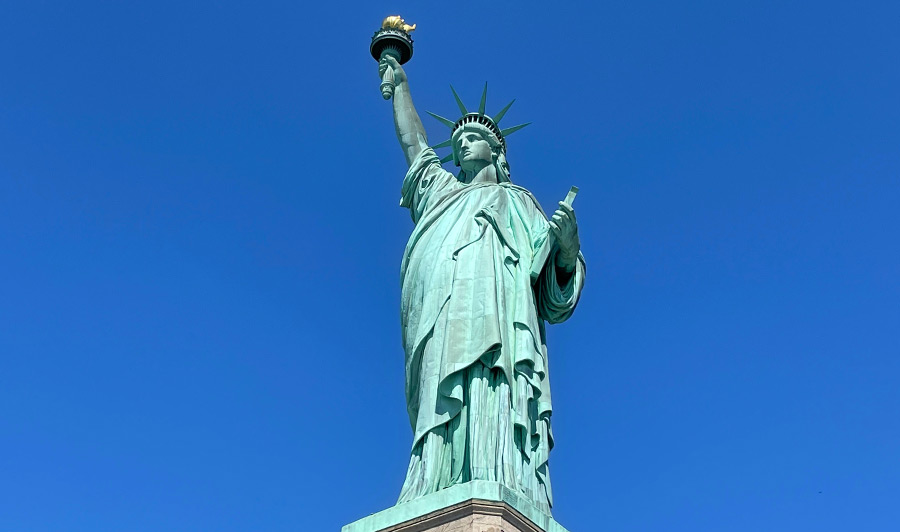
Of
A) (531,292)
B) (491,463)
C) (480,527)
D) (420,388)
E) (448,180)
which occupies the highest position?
(448,180)

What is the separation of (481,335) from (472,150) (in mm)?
2958

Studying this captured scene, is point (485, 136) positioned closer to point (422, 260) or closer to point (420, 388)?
point (422, 260)

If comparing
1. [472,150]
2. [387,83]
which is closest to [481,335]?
[472,150]

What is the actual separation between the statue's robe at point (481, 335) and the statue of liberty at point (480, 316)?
0.01m

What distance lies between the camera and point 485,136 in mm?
12500

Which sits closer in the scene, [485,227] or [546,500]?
[546,500]

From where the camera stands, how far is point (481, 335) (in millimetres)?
10016

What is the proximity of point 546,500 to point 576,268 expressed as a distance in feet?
8.11

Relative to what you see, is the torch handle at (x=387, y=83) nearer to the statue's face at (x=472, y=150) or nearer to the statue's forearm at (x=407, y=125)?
the statue's forearm at (x=407, y=125)

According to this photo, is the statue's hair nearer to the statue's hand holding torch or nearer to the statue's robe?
the statue's robe

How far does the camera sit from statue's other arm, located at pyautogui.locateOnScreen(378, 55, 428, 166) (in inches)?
511

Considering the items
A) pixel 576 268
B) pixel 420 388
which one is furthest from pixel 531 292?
pixel 420 388

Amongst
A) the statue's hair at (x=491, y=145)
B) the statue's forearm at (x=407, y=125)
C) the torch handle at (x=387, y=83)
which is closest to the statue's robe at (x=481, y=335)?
the statue's hair at (x=491, y=145)

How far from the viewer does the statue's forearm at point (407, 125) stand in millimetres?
12961
